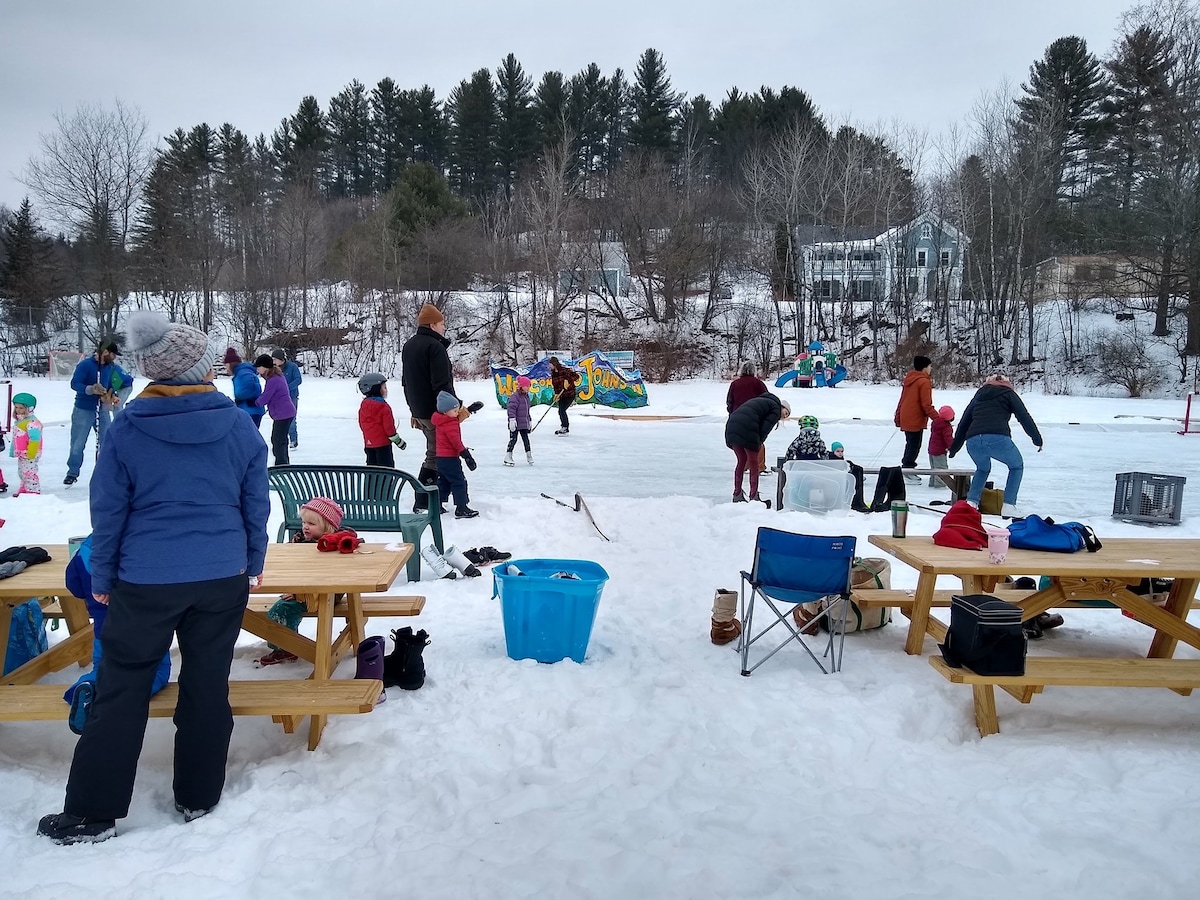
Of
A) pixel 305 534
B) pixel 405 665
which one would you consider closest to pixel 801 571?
pixel 405 665

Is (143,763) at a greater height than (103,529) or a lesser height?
lesser

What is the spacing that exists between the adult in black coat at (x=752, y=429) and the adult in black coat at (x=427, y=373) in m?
3.04

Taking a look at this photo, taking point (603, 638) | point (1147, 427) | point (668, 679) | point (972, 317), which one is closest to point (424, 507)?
point (603, 638)

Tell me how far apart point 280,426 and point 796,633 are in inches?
306

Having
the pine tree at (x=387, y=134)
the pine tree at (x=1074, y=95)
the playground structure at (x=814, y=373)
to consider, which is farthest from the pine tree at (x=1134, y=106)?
the pine tree at (x=387, y=134)

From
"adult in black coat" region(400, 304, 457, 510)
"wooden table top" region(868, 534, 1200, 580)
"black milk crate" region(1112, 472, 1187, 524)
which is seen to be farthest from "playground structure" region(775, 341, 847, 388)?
"wooden table top" region(868, 534, 1200, 580)

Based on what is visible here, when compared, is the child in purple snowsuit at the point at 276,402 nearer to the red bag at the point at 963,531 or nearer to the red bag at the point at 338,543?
the red bag at the point at 338,543

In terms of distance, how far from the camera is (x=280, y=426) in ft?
33.6

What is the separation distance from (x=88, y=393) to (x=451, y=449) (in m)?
5.18

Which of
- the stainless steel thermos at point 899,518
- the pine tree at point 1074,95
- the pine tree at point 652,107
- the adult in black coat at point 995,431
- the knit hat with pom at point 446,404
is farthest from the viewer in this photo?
the pine tree at point 652,107

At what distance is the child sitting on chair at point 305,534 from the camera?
4.35 meters

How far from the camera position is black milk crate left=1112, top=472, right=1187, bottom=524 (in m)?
8.16

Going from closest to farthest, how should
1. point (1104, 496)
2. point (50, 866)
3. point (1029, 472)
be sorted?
point (50, 866) → point (1104, 496) → point (1029, 472)

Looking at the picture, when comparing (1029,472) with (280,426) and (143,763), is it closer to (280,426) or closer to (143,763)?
(280,426)
